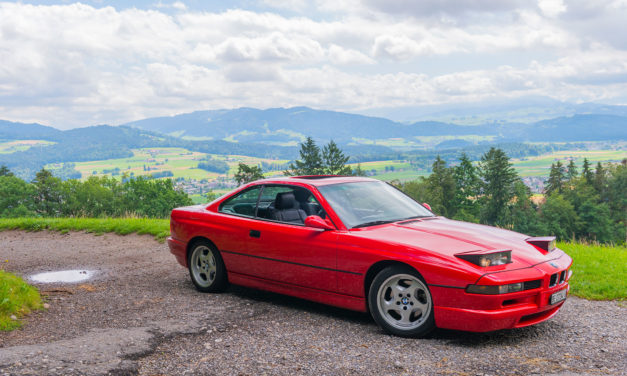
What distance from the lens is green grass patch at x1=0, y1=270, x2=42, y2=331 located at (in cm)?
565

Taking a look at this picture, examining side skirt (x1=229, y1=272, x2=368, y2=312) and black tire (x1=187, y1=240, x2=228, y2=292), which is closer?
side skirt (x1=229, y1=272, x2=368, y2=312)

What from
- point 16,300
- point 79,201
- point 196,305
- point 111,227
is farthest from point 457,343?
point 79,201

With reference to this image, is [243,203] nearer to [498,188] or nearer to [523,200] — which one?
[498,188]

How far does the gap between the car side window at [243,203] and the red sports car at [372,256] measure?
0.05ft

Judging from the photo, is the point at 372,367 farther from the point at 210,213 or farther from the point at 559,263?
the point at 210,213

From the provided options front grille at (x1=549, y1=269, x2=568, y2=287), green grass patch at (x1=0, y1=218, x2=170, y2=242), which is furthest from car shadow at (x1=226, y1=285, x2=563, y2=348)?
green grass patch at (x1=0, y1=218, x2=170, y2=242)

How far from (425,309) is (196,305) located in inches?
113

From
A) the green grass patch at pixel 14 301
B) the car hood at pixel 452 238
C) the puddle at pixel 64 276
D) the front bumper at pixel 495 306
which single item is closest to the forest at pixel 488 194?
the puddle at pixel 64 276

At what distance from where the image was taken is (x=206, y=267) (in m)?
7.09

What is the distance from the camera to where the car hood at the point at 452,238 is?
4.91m

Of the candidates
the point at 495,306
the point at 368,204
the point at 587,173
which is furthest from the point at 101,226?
the point at 587,173

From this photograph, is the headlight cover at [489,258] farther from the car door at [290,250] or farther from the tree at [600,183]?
the tree at [600,183]

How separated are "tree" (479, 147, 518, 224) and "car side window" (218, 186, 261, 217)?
76.7 meters

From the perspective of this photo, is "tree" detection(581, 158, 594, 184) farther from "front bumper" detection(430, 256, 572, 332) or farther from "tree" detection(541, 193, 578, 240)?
"front bumper" detection(430, 256, 572, 332)
